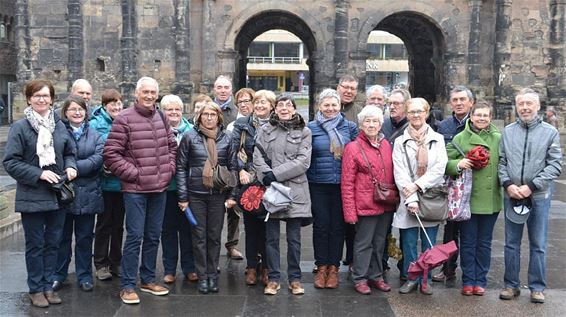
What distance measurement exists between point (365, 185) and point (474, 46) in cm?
1676

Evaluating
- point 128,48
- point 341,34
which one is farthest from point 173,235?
point 341,34

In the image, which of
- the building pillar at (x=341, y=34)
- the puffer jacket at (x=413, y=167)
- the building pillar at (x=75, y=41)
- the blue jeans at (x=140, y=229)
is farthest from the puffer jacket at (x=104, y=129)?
the building pillar at (x=75, y=41)

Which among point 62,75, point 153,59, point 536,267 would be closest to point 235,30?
point 153,59

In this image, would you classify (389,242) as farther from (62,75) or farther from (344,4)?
(62,75)

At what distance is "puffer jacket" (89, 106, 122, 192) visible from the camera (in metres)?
6.68

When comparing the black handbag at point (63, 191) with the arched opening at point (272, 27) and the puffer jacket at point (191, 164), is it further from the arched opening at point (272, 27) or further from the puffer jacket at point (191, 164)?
the arched opening at point (272, 27)

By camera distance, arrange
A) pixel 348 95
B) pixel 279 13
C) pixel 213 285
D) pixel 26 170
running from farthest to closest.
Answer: pixel 279 13, pixel 348 95, pixel 213 285, pixel 26 170

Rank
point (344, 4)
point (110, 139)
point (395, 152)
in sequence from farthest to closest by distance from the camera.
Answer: point (344, 4) < point (395, 152) < point (110, 139)

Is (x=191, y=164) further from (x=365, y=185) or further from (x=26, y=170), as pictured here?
(x=365, y=185)

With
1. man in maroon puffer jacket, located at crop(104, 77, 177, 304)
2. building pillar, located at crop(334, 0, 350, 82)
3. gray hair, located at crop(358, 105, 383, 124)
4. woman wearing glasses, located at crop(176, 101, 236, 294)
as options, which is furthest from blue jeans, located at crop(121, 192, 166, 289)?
building pillar, located at crop(334, 0, 350, 82)

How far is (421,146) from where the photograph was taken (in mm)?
6418

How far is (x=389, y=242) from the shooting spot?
7109 mm

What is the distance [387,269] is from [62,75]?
1747 centimetres

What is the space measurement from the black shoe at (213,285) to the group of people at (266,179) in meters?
0.03
